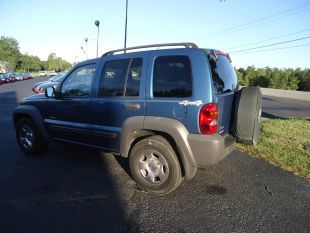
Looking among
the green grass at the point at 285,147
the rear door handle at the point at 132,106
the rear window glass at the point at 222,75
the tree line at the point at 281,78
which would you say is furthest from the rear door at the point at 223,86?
the tree line at the point at 281,78

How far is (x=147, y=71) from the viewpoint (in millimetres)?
4008

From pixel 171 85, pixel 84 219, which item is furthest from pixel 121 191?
pixel 171 85

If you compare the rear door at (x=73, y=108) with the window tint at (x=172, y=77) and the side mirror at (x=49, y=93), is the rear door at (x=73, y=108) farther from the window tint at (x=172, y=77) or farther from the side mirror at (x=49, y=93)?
the window tint at (x=172, y=77)

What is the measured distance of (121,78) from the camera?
4309 millimetres

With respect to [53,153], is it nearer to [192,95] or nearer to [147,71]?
[147,71]

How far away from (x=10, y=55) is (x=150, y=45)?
10608 centimetres

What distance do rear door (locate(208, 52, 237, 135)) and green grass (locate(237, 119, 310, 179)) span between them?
1828mm

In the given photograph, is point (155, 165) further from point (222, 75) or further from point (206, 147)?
point (222, 75)

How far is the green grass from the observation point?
5.20m

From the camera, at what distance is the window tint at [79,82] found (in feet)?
15.5

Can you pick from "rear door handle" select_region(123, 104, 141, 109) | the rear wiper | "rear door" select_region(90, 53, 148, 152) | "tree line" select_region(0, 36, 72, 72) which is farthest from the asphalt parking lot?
"tree line" select_region(0, 36, 72, 72)

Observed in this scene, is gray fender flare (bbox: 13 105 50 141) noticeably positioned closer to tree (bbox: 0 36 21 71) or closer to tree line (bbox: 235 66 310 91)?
tree line (bbox: 235 66 310 91)

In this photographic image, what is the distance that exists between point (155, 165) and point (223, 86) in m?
1.43

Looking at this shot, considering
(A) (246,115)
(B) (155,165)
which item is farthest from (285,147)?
(B) (155,165)
